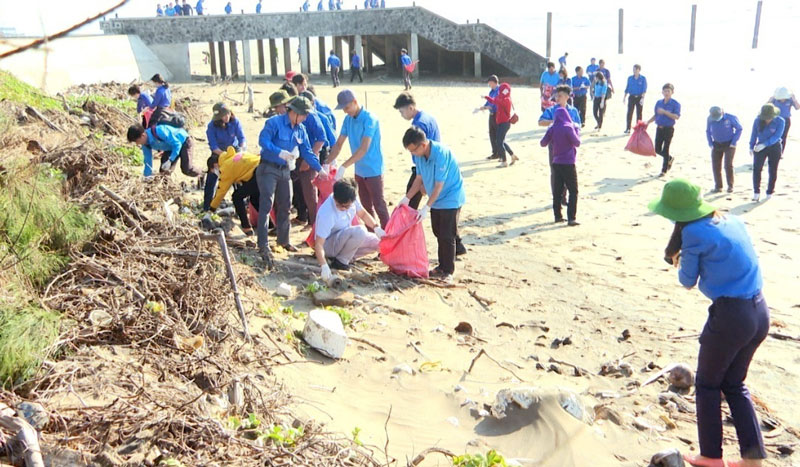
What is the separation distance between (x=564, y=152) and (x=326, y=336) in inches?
191

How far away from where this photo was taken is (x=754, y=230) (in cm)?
895

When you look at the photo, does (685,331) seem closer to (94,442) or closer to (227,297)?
(227,297)

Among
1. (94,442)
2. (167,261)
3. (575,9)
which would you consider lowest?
(94,442)

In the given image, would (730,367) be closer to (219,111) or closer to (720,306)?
(720,306)

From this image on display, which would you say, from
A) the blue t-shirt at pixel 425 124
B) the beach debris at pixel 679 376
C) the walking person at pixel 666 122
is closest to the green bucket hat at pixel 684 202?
the beach debris at pixel 679 376

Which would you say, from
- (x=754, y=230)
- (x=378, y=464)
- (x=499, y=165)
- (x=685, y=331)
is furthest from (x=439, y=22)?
(x=378, y=464)

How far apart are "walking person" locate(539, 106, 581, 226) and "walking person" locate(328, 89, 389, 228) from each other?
8.13 feet

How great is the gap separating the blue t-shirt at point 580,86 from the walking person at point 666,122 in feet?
14.5

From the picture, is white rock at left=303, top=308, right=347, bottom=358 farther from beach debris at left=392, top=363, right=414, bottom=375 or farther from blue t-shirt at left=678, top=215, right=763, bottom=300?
blue t-shirt at left=678, top=215, right=763, bottom=300

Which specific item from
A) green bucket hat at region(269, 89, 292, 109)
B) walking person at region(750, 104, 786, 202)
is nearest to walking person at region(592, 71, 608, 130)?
walking person at region(750, 104, 786, 202)

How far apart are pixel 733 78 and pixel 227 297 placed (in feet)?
97.7

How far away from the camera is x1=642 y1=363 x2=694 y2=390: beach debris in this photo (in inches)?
196

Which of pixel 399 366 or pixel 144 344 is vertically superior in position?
pixel 144 344

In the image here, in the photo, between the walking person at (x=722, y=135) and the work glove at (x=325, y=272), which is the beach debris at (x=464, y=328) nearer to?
the work glove at (x=325, y=272)
